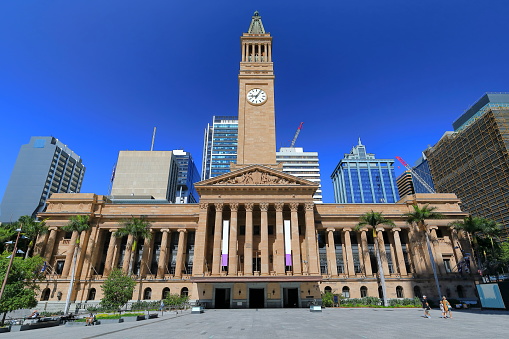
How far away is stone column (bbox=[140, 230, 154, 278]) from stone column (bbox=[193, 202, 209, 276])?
37.7 feet

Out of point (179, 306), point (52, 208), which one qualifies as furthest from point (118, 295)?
point (52, 208)

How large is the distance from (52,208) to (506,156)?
350ft

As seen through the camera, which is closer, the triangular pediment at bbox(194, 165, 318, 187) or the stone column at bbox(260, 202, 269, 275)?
the stone column at bbox(260, 202, 269, 275)

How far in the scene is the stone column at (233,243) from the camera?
46812 millimetres

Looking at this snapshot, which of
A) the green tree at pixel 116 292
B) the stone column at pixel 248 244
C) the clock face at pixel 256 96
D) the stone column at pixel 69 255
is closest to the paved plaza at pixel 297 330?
the green tree at pixel 116 292

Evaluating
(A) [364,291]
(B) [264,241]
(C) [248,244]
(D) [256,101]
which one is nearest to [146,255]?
(C) [248,244]

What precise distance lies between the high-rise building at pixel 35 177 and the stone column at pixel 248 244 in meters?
134

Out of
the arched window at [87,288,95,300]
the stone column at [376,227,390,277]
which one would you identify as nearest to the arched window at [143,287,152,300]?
the arched window at [87,288,95,300]

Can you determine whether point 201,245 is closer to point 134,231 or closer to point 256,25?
point 134,231

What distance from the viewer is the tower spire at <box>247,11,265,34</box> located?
7475 cm

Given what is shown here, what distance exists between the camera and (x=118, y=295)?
34.6 metres

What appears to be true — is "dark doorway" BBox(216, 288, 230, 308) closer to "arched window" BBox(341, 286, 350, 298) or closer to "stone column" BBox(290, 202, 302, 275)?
"stone column" BBox(290, 202, 302, 275)

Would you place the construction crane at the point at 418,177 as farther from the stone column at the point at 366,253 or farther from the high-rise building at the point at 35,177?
the high-rise building at the point at 35,177

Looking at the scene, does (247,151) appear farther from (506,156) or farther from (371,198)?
(371,198)
